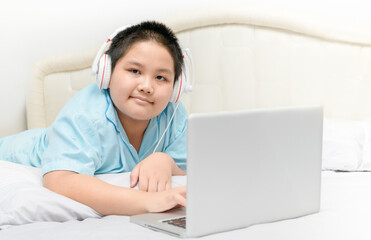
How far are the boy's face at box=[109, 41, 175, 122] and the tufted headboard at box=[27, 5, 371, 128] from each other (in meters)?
0.62

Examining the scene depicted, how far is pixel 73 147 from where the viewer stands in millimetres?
1266

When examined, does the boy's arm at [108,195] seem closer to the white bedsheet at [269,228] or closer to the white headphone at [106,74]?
the white bedsheet at [269,228]

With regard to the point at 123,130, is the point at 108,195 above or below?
below

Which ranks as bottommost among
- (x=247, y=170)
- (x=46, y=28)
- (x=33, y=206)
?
(x=33, y=206)

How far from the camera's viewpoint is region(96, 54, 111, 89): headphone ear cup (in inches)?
52.3

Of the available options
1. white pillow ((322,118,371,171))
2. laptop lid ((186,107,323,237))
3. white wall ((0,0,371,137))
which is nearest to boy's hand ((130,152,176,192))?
laptop lid ((186,107,323,237))

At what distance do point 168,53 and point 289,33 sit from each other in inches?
25.5

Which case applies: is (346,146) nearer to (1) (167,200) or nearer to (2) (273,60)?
(2) (273,60)

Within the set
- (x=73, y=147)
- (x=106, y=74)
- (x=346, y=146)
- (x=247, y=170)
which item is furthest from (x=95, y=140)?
(x=346, y=146)

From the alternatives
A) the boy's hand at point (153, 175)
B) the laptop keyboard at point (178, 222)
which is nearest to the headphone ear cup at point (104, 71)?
the boy's hand at point (153, 175)

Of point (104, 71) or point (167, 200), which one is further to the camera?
point (104, 71)

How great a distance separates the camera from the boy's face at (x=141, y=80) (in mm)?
1318

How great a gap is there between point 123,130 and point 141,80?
0.16m

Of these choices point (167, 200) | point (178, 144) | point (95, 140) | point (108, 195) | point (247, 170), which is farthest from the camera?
point (178, 144)
